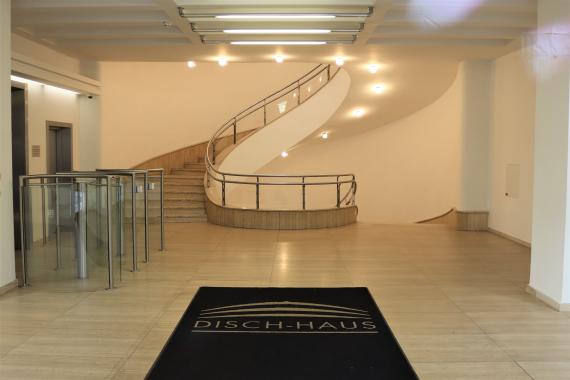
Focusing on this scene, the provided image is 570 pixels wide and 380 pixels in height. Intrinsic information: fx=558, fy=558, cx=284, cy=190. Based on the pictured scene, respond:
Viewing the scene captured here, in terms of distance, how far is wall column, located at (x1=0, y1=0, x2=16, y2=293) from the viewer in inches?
220

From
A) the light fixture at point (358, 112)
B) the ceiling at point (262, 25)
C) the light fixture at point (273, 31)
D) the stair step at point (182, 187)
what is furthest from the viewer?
the light fixture at point (358, 112)

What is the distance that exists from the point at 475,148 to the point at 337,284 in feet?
17.5

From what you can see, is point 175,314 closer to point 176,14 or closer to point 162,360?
point 162,360

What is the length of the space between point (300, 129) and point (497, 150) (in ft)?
15.7

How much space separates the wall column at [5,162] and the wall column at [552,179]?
17.6 feet

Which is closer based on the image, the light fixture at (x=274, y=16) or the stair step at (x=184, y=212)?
the light fixture at (x=274, y=16)

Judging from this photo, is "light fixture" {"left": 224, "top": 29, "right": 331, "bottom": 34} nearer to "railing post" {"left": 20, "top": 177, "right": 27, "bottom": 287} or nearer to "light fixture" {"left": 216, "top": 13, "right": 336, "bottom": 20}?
"light fixture" {"left": 216, "top": 13, "right": 336, "bottom": 20}

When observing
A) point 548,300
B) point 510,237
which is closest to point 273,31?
point 548,300

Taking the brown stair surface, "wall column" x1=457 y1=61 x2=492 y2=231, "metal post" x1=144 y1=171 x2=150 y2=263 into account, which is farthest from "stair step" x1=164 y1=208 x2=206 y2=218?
"wall column" x1=457 y1=61 x2=492 y2=231

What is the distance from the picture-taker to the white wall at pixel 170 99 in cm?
1439

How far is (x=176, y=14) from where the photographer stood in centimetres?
665

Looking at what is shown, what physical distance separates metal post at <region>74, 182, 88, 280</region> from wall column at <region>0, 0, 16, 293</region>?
642mm

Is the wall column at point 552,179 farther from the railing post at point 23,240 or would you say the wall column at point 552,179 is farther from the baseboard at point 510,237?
the railing post at point 23,240

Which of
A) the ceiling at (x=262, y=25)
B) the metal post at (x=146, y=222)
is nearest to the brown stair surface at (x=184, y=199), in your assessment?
the ceiling at (x=262, y=25)
